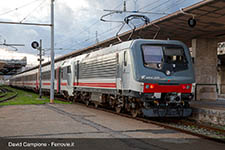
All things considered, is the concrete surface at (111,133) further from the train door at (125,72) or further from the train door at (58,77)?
the train door at (58,77)

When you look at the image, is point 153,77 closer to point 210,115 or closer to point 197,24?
point 210,115

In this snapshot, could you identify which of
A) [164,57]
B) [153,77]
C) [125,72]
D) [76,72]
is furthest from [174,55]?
[76,72]

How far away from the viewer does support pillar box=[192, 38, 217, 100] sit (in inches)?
823

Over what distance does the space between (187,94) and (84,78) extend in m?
7.69

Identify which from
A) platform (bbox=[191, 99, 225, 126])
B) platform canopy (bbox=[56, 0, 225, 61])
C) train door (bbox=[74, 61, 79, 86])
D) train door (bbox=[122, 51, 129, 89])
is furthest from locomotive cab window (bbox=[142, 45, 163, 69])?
train door (bbox=[74, 61, 79, 86])

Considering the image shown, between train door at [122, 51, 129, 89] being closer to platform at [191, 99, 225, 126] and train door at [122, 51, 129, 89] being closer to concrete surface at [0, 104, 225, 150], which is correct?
concrete surface at [0, 104, 225, 150]

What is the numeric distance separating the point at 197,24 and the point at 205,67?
529 cm

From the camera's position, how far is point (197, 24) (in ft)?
54.4

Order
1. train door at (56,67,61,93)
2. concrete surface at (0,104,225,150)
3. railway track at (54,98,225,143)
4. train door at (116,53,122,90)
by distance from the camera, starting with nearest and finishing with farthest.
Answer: concrete surface at (0,104,225,150), railway track at (54,98,225,143), train door at (116,53,122,90), train door at (56,67,61,93)

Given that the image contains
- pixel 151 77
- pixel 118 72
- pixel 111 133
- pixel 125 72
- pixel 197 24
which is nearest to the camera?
pixel 111 133

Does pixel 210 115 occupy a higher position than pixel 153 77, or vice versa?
pixel 153 77

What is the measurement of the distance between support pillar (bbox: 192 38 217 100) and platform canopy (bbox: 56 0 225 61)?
2.31ft

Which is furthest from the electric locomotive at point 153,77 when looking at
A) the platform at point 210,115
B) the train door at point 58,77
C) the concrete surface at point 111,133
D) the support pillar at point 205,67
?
the train door at point 58,77

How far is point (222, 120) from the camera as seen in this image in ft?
36.9
